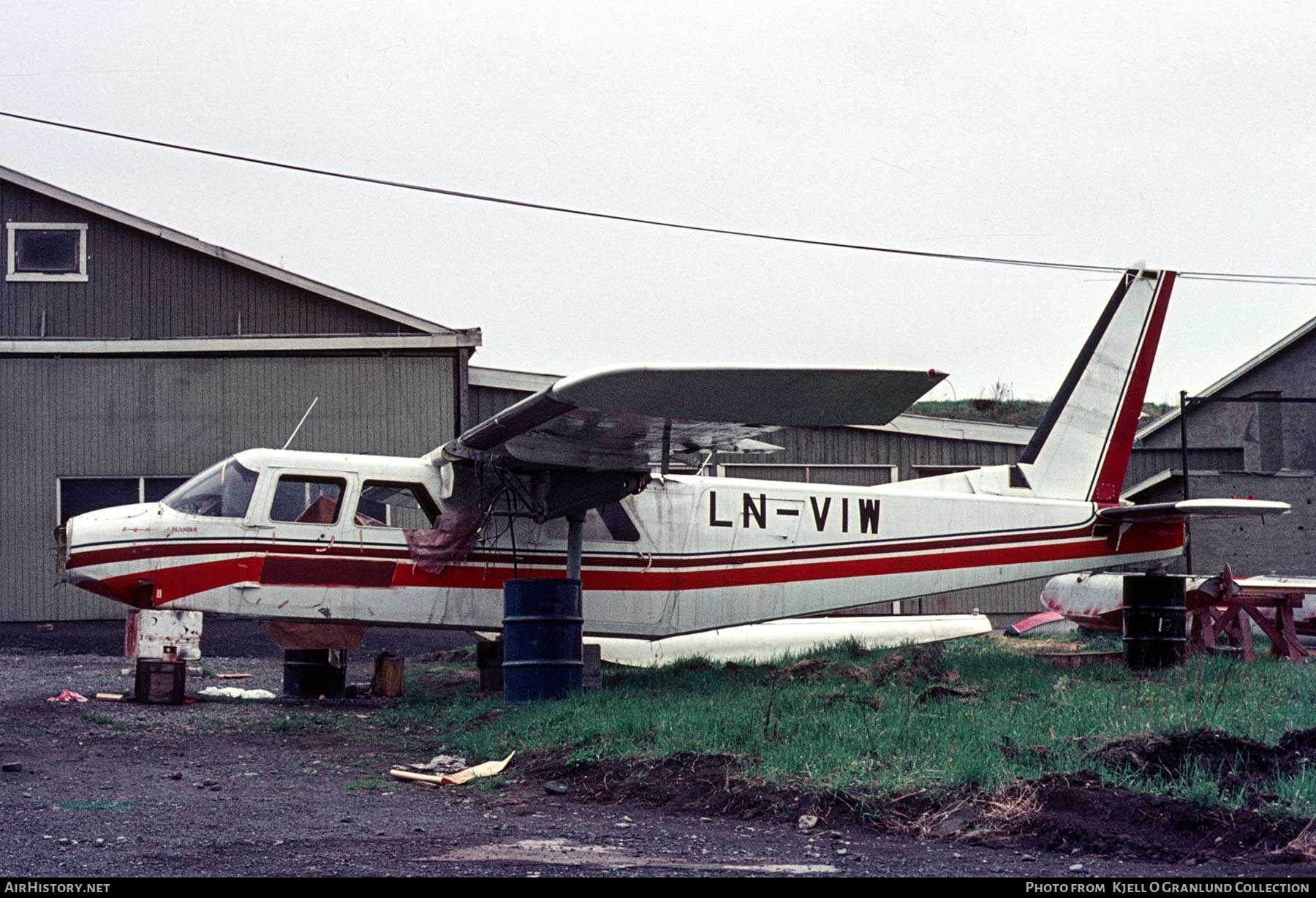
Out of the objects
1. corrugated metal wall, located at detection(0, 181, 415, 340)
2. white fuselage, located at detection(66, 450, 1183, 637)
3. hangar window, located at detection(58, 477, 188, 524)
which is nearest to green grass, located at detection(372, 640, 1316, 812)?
white fuselage, located at detection(66, 450, 1183, 637)

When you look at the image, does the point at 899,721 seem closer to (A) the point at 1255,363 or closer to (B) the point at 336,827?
(B) the point at 336,827

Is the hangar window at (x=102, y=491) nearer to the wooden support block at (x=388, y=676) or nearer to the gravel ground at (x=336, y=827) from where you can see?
the wooden support block at (x=388, y=676)

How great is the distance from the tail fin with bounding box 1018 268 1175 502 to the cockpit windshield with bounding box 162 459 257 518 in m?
7.90

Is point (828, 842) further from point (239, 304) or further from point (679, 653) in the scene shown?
point (239, 304)

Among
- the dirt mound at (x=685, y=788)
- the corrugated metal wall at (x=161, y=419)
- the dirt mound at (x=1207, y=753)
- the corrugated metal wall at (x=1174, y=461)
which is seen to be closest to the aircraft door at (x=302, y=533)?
the dirt mound at (x=685, y=788)

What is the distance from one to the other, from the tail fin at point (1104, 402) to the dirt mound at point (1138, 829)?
783 cm

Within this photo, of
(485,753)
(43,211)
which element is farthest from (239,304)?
(485,753)

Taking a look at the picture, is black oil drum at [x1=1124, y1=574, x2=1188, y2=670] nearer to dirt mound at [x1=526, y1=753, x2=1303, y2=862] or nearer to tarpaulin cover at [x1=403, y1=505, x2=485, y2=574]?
dirt mound at [x1=526, y1=753, x2=1303, y2=862]

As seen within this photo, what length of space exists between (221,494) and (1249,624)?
1017cm

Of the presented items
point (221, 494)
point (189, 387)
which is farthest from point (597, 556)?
point (189, 387)

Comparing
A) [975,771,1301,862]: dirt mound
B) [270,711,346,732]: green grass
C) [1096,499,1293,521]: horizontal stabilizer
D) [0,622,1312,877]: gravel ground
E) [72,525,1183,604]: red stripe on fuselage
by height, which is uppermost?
[1096,499,1293,521]: horizontal stabilizer

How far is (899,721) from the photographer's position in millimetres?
7762

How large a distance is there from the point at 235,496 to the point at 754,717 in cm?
567

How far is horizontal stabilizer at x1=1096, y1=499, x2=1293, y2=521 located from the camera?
10570 mm
